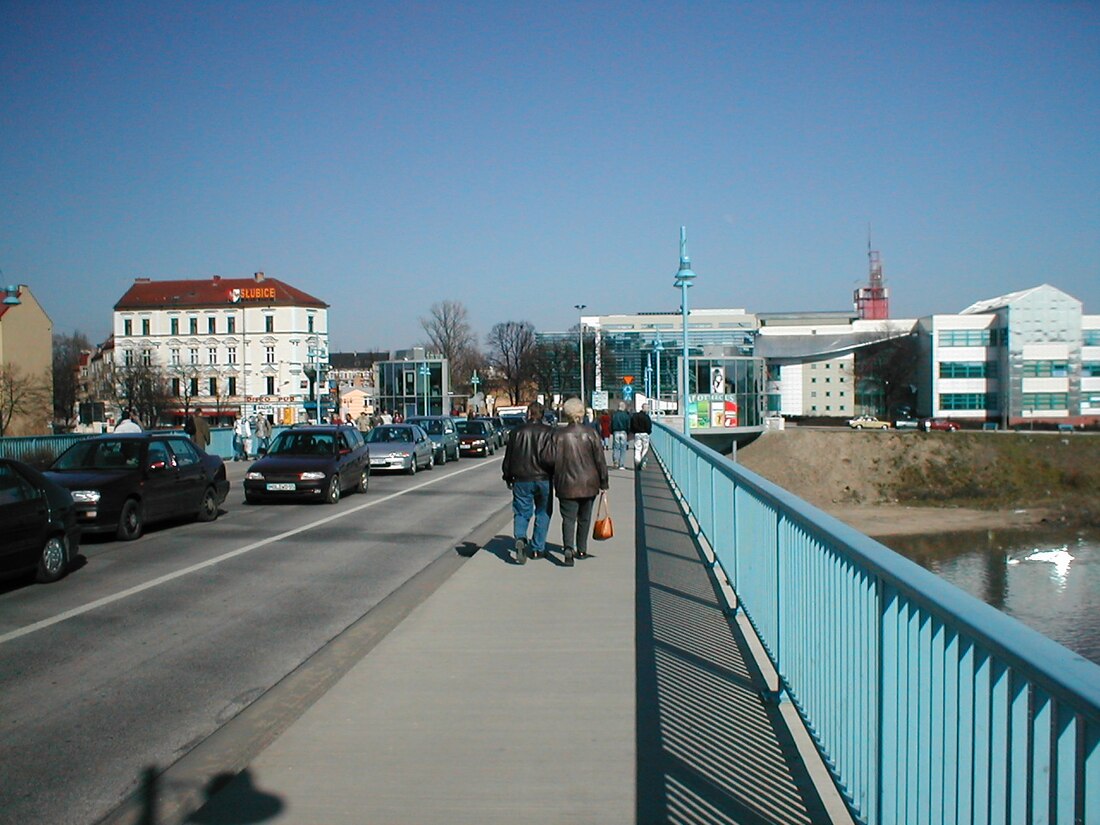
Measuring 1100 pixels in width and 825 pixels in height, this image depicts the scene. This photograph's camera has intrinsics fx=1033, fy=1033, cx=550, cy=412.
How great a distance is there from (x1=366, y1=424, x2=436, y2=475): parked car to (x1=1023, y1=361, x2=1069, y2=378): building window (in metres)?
68.3

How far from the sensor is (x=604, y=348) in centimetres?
9375

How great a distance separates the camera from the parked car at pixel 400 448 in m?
29.3

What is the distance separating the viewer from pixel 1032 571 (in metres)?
40.4

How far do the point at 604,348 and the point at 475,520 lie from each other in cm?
7662

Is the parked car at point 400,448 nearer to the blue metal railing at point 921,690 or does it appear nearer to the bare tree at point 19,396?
the blue metal railing at point 921,690

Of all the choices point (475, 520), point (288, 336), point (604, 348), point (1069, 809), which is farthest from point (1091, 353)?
point (1069, 809)

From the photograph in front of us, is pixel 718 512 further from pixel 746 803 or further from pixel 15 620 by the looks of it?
pixel 15 620

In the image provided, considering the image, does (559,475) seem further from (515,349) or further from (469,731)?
(515,349)

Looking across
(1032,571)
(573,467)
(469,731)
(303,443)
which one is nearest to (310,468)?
(303,443)

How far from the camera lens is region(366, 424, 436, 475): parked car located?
29.3m

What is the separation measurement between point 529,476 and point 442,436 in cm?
2617

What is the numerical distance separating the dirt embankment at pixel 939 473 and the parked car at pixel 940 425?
29.2 ft

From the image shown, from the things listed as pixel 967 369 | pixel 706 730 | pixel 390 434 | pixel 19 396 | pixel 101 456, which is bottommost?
pixel 706 730

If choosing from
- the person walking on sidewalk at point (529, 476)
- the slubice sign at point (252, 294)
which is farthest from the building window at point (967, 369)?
the person walking on sidewalk at point (529, 476)
